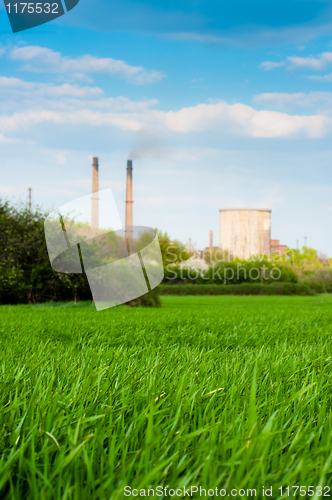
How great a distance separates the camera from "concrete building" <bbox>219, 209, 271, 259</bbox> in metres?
55.0

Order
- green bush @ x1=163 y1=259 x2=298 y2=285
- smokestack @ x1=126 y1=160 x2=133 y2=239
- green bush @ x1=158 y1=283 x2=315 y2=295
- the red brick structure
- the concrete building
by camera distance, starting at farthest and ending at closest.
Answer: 1. the red brick structure
2. the concrete building
3. green bush @ x1=163 y1=259 x2=298 y2=285
4. smokestack @ x1=126 y1=160 x2=133 y2=239
5. green bush @ x1=158 y1=283 x2=315 y2=295

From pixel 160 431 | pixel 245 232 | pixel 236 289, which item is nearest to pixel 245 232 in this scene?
pixel 245 232

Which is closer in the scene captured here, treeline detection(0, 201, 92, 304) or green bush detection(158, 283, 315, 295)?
treeline detection(0, 201, 92, 304)

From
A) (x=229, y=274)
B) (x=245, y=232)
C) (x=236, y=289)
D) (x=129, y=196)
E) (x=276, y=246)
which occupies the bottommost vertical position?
(x=236, y=289)

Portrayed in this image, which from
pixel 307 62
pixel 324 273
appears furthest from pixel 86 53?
pixel 324 273

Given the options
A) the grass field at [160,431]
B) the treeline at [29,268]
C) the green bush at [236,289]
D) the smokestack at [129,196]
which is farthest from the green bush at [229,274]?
the grass field at [160,431]

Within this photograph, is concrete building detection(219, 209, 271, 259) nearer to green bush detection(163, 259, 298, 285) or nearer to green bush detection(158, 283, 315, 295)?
green bush detection(163, 259, 298, 285)

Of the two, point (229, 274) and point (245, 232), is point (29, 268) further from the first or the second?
point (245, 232)

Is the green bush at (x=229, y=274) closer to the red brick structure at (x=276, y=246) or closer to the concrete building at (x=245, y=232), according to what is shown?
the concrete building at (x=245, y=232)

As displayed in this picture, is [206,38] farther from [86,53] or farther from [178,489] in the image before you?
[178,489]

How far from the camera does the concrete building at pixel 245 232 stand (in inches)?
2164

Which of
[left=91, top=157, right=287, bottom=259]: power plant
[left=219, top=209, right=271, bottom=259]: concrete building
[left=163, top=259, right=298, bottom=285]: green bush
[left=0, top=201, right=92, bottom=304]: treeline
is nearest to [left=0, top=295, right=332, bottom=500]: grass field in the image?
[left=0, top=201, right=92, bottom=304]: treeline

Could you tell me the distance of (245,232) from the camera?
55344 mm

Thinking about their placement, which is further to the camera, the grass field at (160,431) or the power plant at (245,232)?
the power plant at (245,232)
